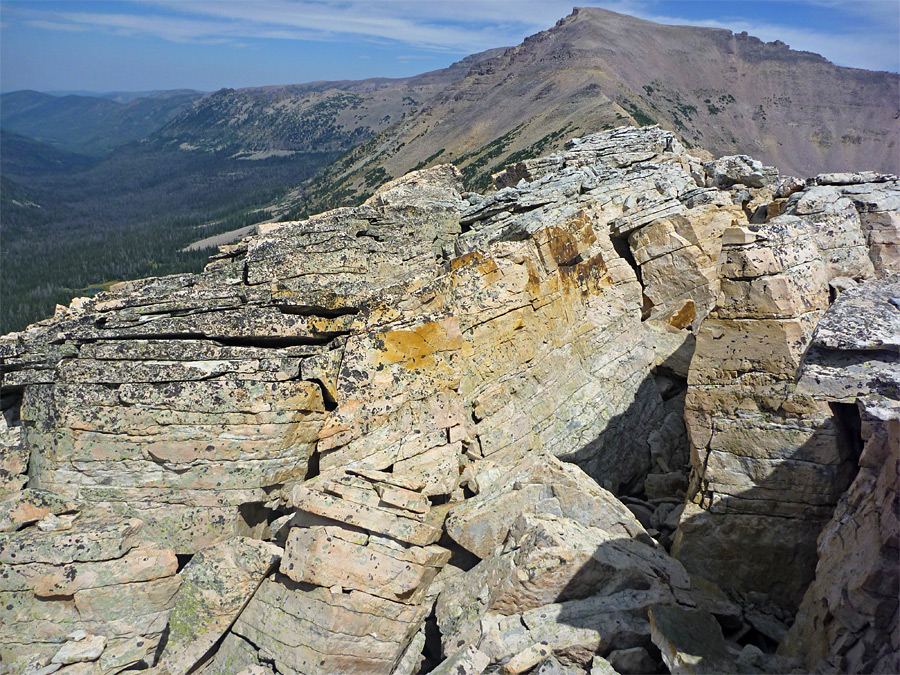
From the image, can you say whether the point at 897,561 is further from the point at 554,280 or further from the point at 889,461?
the point at 554,280

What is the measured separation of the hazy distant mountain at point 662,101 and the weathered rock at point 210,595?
8993cm

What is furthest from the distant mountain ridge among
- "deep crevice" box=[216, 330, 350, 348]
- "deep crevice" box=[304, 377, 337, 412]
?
"deep crevice" box=[304, 377, 337, 412]

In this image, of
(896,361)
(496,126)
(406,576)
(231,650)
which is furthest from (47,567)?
(496,126)

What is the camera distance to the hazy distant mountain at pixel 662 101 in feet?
397

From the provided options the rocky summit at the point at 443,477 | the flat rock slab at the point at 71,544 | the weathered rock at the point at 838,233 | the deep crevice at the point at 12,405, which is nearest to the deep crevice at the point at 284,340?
the rocky summit at the point at 443,477

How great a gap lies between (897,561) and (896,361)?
9.04 ft

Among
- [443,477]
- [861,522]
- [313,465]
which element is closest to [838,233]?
[861,522]

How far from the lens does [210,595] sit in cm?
1131

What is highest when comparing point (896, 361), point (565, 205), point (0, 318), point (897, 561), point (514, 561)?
point (565, 205)

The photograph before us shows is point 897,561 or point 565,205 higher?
point 565,205

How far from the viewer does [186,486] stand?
12.1m

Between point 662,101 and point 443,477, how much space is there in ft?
485

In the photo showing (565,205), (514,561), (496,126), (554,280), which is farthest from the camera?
(496,126)

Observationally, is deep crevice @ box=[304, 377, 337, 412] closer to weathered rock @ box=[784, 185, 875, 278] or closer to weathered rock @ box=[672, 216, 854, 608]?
weathered rock @ box=[672, 216, 854, 608]
